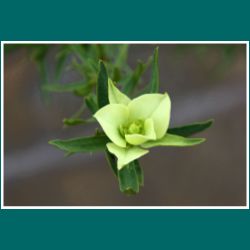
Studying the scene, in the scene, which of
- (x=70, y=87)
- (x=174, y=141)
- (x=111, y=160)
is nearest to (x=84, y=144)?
(x=111, y=160)

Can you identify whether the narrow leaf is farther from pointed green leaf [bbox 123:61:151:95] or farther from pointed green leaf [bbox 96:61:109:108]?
pointed green leaf [bbox 96:61:109:108]

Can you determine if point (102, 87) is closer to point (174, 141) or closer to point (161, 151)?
point (174, 141)

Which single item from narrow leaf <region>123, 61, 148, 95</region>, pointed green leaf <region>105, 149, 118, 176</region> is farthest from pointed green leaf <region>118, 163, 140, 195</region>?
narrow leaf <region>123, 61, 148, 95</region>

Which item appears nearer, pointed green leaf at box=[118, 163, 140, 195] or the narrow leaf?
pointed green leaf at box=[118, 163, 140, 195]

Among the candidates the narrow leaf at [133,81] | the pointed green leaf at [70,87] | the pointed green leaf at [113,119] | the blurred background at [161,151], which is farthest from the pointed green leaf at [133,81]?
the blurred background at [161,151]

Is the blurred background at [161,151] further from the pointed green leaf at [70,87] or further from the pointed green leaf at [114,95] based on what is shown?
the pointed green leaf at [114,95]

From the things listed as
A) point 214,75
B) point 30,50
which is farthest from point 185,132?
point 214,75
